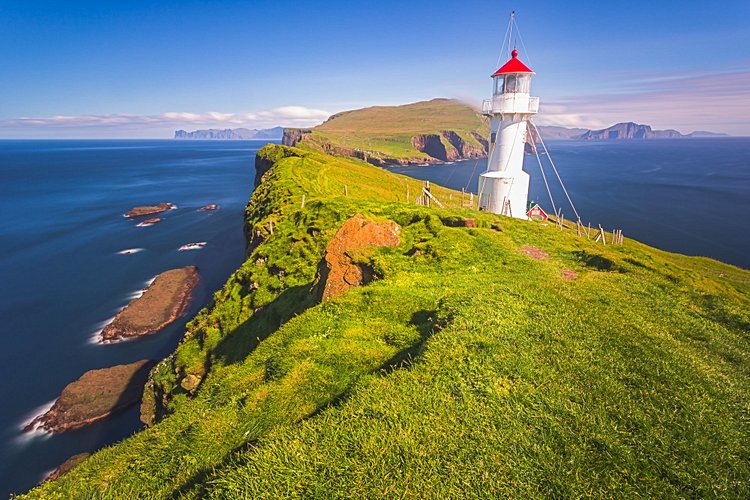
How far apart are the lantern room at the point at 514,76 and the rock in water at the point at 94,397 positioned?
1839 inches

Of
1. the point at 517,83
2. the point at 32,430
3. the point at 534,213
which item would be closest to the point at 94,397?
the point at 32,430

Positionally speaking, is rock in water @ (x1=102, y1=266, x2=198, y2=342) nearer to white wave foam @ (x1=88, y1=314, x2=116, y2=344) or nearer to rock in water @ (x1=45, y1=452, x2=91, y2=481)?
white wave foam @ (x1=88, y1=314, x2=116, y2=344)

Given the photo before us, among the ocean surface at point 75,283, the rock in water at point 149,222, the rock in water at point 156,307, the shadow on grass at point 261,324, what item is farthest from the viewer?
the rock in water at point 149,222

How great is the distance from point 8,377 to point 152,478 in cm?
4500

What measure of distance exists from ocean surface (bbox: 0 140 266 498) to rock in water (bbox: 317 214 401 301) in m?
28.1

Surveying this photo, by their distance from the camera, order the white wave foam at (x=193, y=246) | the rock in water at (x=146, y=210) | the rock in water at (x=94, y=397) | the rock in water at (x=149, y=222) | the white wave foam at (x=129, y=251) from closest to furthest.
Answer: the rock in water at (x=94, y=397)
the white wave foam at (x=129, y=251)
the white wave foam at (x=193, y=246)
the rock in water at (x=149, y=222)
the rock in water at (x=146, y=210)

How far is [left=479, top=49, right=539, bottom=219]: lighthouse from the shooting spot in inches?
1303

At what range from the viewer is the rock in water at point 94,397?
33.0 m

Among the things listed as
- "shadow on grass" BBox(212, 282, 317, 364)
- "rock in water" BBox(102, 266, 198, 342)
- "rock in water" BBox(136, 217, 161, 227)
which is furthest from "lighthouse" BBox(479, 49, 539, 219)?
"rock in water" BBox(136, 217, 161, 227)

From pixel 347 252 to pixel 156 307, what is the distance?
44196 millimetres

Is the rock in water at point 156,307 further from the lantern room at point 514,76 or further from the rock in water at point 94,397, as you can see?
the lantern room at point 514,76

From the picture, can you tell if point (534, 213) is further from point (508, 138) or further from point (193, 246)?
point (193, 246)

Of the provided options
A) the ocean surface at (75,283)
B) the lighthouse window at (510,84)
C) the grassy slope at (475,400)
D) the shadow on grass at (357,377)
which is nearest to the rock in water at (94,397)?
the ocean surface at (75,283)

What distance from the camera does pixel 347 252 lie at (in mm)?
18828
